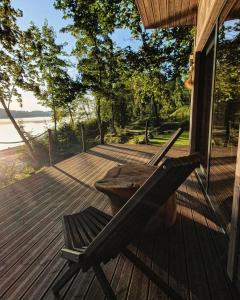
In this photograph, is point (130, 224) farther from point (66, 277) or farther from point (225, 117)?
point (225, 117)

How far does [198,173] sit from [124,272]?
10.8ft

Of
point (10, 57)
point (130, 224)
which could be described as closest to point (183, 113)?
point (10, 57)

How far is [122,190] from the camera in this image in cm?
240

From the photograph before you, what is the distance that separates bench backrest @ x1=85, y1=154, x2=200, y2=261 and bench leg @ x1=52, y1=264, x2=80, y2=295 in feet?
0.82

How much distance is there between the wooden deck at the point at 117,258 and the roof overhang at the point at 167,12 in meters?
3.47

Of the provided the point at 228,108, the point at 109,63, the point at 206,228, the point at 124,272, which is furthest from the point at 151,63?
the point at 124,272

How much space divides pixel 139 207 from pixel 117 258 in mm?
1167

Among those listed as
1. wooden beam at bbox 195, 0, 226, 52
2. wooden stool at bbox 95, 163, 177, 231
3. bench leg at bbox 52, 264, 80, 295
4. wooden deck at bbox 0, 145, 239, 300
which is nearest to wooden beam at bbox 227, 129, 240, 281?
wooden deck at bbox 0, 145, 239, 300

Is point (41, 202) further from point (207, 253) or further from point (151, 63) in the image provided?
point (151, 63)

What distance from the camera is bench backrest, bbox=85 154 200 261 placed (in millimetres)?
1325

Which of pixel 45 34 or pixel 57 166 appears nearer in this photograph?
pixel 57 166

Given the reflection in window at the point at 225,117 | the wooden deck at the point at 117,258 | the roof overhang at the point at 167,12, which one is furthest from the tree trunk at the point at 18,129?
the reflection in window at the point at 225,117

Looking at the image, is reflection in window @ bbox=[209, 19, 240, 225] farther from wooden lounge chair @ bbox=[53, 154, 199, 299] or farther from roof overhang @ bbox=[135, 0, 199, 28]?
roof overhang @ bbox=[135, 0, 199, 28]

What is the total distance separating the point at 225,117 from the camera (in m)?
2.86
